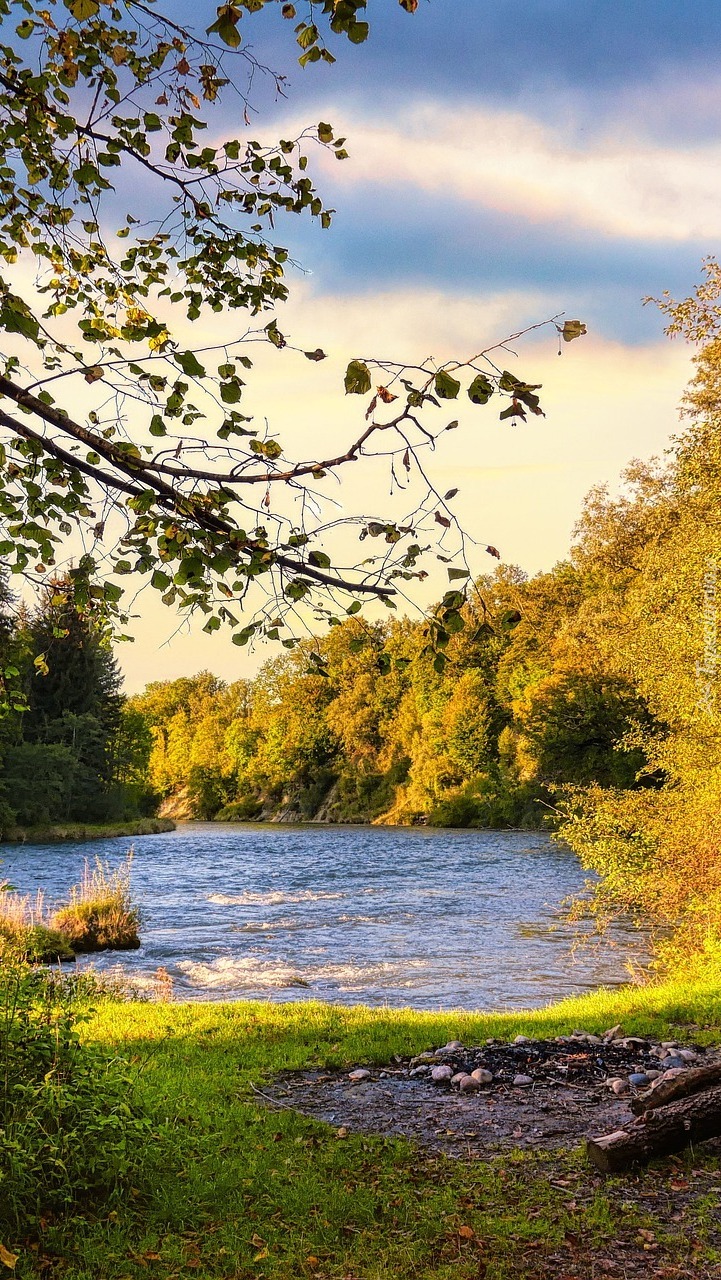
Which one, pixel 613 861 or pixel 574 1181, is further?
pixel 613 861

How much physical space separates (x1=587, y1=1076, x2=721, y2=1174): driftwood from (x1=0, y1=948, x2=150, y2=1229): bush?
9.41 feet

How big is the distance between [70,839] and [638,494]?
35.4 m

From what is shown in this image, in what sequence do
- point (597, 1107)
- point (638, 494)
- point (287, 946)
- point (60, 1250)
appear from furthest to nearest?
point (638, 494)
point (287, 946)
point (597, 1107)
point (60, 1250)

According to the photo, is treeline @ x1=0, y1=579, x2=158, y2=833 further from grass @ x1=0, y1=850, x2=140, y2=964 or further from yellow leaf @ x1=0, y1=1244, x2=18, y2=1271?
yellow leaf @ x1=0, y1=1244, x2=18, y2=1271

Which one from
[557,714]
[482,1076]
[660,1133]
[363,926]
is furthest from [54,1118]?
[557,714]

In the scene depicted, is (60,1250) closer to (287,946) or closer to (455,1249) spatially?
(455,1249)

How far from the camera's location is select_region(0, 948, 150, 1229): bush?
5098 millimetres

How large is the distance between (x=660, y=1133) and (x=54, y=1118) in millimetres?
3791

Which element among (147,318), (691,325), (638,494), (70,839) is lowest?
(70,839)

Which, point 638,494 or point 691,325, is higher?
point 638,494

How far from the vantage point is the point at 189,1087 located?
305 inches

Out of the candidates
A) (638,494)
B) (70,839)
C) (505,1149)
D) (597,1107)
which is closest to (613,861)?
(597,1107)

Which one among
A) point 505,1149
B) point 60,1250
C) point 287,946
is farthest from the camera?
point 287,946

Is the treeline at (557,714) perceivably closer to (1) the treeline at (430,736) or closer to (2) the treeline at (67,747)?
(1) the treeline at (430,736)
